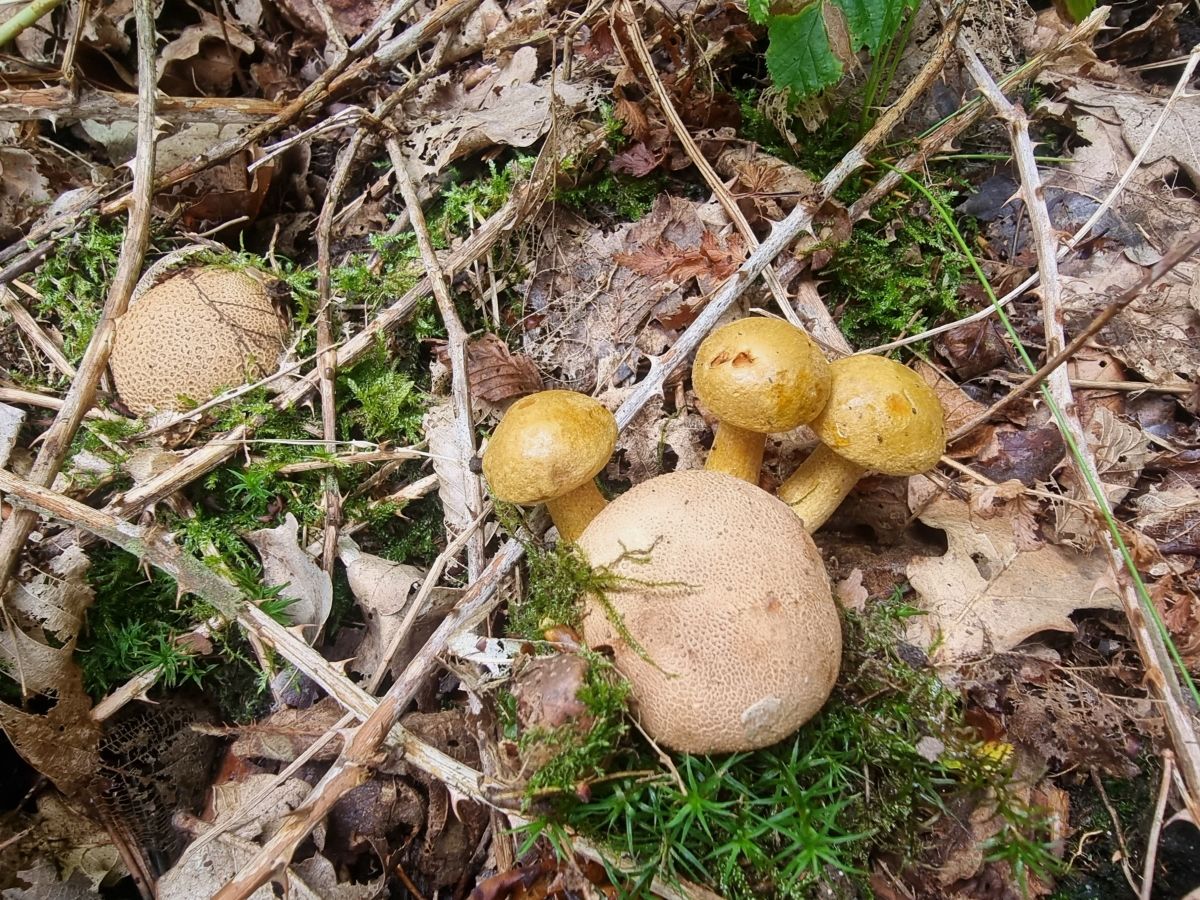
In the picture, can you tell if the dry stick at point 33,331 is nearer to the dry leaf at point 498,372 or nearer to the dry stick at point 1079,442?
the dry leaf at point 498,372

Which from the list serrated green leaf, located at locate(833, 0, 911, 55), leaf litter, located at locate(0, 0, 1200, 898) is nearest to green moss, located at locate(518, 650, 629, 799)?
leaf litter, located at locate(0, 0, 1200, 898)

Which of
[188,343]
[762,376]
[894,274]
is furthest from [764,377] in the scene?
[188,343]

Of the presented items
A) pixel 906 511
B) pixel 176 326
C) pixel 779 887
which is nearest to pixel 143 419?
pixel 176 326

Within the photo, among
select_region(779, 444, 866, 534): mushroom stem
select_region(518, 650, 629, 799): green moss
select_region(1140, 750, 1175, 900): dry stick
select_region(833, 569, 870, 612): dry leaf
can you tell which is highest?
select_region(518, 650, 629, 799): green moss

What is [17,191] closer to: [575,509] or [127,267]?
[127,267]

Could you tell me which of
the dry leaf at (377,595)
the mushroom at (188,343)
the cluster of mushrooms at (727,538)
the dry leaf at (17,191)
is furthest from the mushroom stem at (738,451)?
the dry leaf at (17,191)

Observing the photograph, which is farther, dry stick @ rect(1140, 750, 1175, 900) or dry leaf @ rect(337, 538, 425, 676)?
dry leaf @ rect(337, 538, 425, 676)

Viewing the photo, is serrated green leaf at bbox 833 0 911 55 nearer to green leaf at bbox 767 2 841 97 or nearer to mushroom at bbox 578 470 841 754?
green leaf at bbox 767 2 841 97
